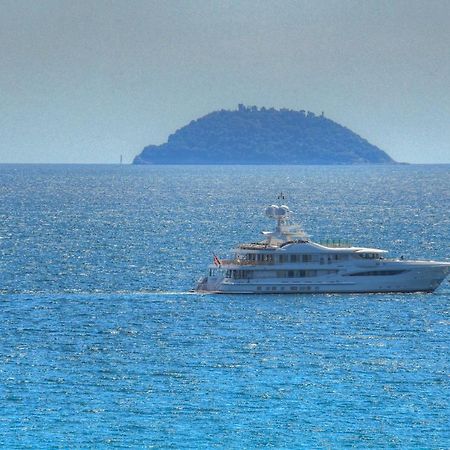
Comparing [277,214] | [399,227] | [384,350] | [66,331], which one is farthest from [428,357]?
[399,227]

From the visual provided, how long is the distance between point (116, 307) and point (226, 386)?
29186 millimetres

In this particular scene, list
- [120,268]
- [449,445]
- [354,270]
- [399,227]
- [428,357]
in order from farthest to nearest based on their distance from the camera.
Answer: [399,227] → [120,268] → [354,270] → [428,357] → [449,445]

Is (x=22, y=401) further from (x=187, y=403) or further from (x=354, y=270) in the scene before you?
(x=354, y=270)

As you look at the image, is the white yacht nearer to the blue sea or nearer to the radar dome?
the blue sea

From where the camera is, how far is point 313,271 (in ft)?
365

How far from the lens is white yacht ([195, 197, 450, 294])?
4355 inches

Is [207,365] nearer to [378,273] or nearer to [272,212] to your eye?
[378,273]

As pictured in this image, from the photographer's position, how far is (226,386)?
74.5 m

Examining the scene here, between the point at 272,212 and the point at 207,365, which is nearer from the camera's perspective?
the point at 207,365

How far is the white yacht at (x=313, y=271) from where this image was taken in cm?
11062

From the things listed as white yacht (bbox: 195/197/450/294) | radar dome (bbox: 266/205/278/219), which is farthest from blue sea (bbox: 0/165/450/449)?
radar dome (bbox: 266/205/278/219)

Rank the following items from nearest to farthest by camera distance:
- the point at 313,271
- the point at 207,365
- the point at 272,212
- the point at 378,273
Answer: the point at 207,365 → the point at 313,271 → the point at 378,273 → the point at 272,212

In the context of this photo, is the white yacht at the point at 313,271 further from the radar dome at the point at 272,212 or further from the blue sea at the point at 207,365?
the radar dome at the point at 272,212

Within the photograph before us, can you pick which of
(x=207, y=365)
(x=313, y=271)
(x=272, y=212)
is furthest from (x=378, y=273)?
(x=207, y=365)
